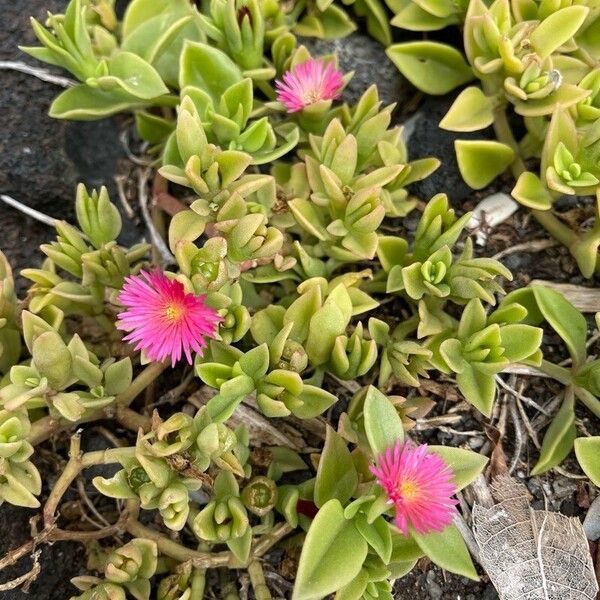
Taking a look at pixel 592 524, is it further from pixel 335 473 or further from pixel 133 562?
pixel 133 562

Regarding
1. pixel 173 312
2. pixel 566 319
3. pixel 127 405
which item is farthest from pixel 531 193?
pixel 127 405

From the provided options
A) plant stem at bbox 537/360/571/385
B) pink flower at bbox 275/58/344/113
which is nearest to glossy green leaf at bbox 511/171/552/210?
plant stem at bbox 537/360/571/385

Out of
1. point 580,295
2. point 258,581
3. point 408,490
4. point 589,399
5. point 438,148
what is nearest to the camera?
point 408,490

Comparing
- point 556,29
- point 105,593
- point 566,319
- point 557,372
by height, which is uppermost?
point 556,29

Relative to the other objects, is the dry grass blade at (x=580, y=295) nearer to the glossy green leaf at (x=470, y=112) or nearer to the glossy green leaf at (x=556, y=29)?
the glossy green leaf at (x=470, y=112)

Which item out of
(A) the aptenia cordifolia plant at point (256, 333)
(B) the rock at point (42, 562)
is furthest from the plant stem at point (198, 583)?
(B) the rock at point (42, 562)

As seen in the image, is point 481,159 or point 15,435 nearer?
point 15,435

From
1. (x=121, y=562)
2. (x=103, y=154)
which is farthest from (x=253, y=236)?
(x=103, y=154)
